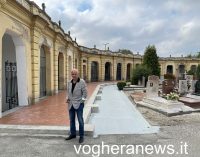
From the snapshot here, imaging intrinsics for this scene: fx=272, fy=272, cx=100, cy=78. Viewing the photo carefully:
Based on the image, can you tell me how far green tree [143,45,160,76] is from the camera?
110 feet

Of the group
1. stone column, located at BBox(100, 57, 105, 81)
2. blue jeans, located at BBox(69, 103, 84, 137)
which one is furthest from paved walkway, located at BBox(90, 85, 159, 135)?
stone column, located at BBox(100, 57, 105, 81)

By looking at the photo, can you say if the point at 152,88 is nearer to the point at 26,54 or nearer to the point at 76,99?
the point at 26,54

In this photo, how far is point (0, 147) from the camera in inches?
241

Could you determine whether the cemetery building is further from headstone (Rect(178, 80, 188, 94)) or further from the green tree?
the green tree

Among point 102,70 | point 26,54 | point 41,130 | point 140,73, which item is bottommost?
point 41,130

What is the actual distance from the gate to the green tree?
22.5 m

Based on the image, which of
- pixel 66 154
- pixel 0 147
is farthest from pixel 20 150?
pixel 66 154

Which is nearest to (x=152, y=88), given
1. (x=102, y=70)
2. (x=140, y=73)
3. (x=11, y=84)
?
(x=11, y=84)

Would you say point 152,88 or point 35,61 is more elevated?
point 35,61

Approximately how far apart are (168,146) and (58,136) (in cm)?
274

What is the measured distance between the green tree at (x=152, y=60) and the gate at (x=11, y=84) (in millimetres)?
22511

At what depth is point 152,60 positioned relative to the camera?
33656 mm

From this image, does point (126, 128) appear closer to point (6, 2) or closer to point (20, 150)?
point (20, 150)

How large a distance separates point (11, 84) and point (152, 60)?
2360cm
